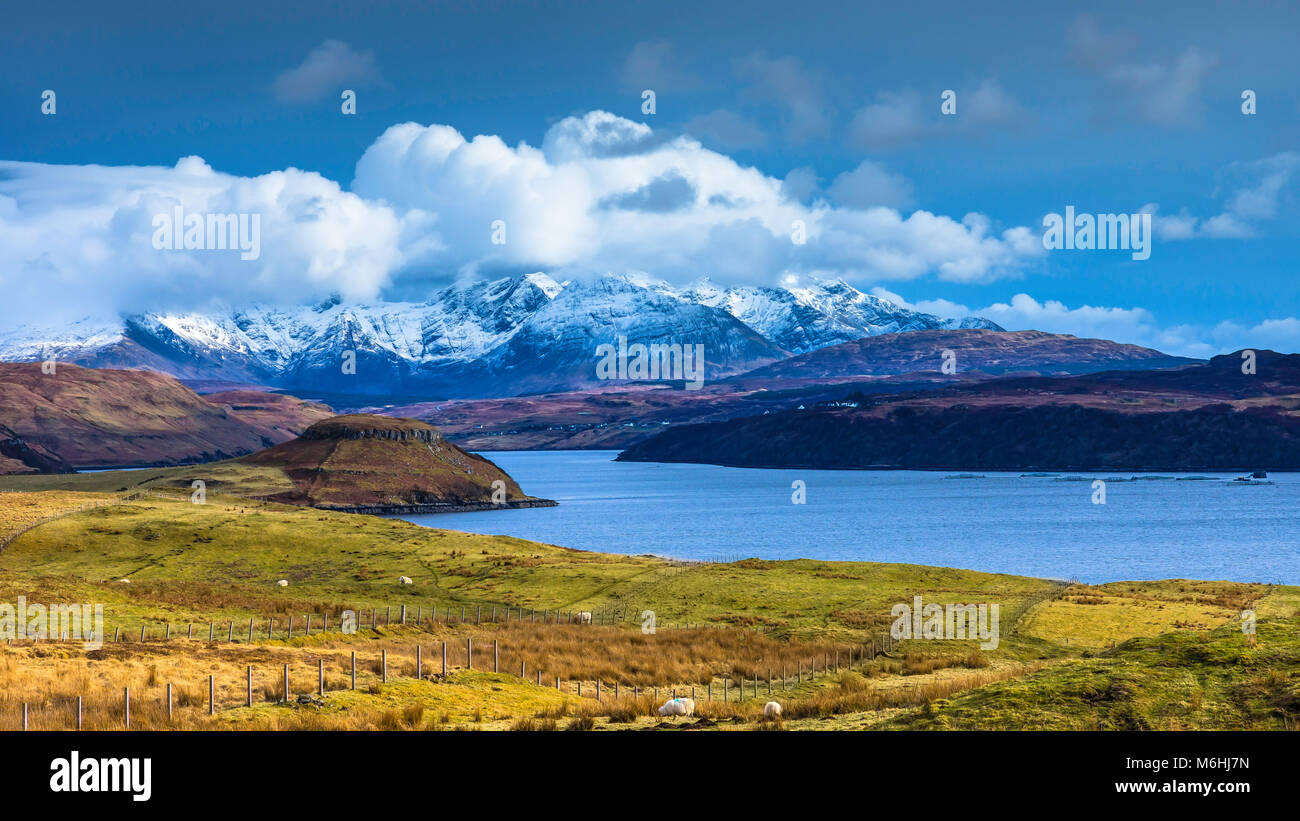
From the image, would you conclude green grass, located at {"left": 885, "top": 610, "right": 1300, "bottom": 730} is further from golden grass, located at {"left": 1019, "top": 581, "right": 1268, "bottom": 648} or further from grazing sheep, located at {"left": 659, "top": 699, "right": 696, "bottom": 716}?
golden grass, located at {"left": 1019, "top": 581, "right": 1268, "bottom": 648}

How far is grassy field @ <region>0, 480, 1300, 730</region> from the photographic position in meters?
25.6

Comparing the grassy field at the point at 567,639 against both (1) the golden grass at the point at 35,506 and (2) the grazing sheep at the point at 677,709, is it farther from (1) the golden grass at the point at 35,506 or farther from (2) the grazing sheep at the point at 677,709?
(1) the golden grass at the point at 35,506

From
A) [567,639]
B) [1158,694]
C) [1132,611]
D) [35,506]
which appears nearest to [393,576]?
[567,639]

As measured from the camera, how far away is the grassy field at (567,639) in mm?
25578

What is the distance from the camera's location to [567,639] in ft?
173

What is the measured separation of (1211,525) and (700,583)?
134 metres

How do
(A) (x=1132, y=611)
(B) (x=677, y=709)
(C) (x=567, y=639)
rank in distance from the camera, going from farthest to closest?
1. (A) (x=1132, y=611)
2. (C) (x=567, y=639)
3. (B) (x=677, y=709)

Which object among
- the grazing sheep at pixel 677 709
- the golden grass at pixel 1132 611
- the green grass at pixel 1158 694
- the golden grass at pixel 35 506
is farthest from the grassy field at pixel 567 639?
the golden grass at pixel 35 506

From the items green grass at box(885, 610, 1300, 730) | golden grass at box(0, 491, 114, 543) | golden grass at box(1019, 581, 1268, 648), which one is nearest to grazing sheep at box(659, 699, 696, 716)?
green grass at box(885, 610, 1300, 730)

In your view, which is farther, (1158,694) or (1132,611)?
(1132,611)

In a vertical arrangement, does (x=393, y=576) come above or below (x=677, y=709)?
below

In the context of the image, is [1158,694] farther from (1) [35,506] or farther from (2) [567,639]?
(1) [35,506]
